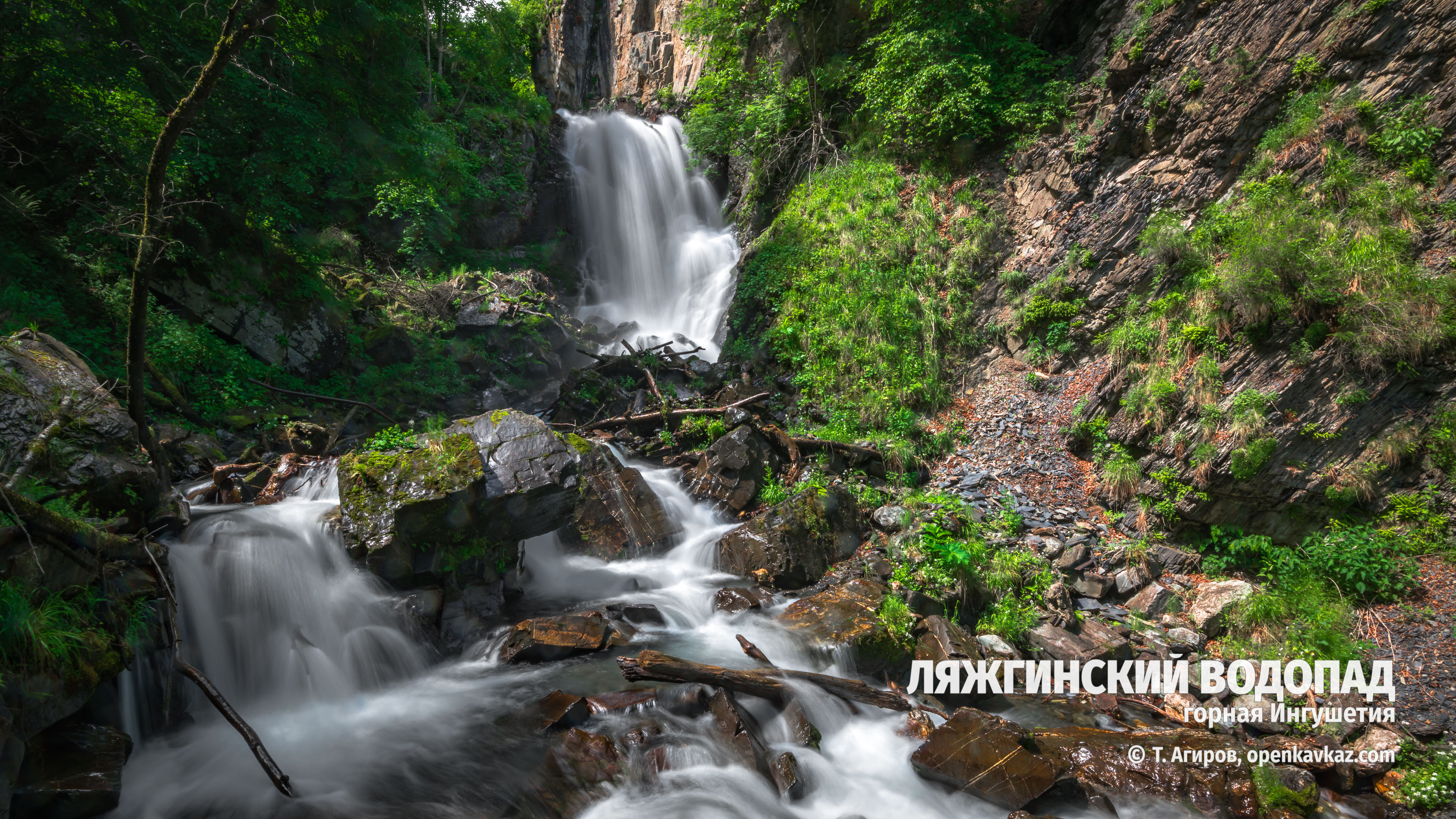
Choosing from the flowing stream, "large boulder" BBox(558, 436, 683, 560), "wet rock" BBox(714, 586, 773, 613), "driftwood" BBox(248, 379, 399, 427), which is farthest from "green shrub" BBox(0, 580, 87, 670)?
"driftwood" BBox(248, 379, 399, 427)

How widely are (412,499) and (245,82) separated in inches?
304

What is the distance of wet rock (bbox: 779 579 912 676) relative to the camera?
6047mm

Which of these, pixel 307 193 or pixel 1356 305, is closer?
pixel 1356 305

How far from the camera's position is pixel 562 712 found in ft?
16.4

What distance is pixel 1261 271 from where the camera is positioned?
6953mm

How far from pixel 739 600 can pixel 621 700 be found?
2419 mm

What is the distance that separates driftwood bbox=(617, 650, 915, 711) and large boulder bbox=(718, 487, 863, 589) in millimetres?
2195

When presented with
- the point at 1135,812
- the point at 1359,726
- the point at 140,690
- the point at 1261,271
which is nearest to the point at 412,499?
the point at 140,690

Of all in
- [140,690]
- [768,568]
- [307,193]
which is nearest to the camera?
[140,690]

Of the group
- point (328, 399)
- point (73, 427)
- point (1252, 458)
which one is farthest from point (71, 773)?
point (1252, 458)

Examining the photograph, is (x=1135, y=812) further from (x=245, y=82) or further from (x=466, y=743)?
(x=245, y=82)

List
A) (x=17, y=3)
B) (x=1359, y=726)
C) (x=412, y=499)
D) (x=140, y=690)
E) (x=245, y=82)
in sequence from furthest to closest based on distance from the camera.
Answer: (x=245, y=82) → (x=17, y=3) → (x=412, y=499) → (x=1359, y=726) → (x=140, y=690)

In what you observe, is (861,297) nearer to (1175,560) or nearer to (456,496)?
(1175,560)

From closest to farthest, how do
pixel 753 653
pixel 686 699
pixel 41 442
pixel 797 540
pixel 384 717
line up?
1. pixel 41 442
2. pixel 686 699
3. pixel 384 717
4. pixel 753 653
5. pixel 797 540
